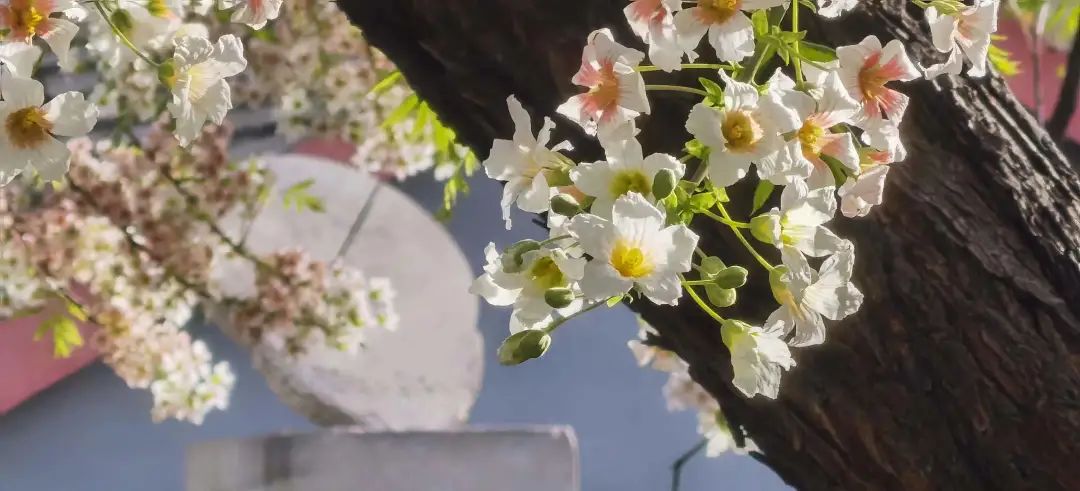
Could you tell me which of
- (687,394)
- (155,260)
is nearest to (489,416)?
(687,394)

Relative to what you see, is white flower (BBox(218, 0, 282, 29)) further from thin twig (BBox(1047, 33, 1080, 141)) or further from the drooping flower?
thin twig (BBox(1047, 33, 1080, 141))

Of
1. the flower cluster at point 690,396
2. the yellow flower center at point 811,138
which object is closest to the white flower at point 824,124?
the yellow flower center at point 811,138

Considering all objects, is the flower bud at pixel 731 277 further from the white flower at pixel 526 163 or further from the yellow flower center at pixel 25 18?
the yellow flower center at pixel 25 18

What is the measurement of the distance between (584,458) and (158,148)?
799mm

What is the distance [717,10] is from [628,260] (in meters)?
0.09

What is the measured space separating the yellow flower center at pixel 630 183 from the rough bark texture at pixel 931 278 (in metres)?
0.16

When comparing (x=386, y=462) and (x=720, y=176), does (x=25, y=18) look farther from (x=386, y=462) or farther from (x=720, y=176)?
(x=386, y=462)

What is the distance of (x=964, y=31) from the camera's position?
1.14 ft

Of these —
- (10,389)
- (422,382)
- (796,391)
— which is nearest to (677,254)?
(796,391)

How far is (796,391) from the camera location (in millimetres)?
489

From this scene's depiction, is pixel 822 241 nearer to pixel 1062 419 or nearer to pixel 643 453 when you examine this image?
pixel 1062 419

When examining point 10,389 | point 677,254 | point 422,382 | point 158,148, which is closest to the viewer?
point 677,254

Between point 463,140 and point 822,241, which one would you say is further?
point 463,140

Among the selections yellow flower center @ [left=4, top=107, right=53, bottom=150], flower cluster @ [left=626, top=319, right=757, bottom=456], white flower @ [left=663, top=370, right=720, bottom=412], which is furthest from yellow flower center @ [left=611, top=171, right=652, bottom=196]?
white flower @ [left=663, top=370, right=720, bottom=412]
